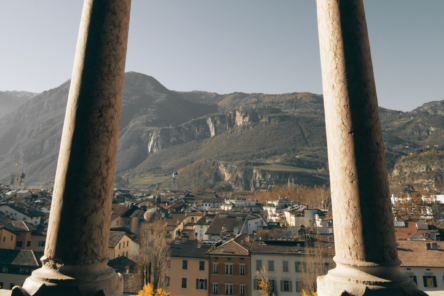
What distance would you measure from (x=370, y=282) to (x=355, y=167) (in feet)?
2.97

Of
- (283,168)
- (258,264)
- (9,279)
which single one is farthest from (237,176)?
(9,279)

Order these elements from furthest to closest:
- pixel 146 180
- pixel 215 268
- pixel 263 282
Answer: pixel 146 180, pixel 215 268, pixel 263 282

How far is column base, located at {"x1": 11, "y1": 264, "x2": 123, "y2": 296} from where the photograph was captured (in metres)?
2.44

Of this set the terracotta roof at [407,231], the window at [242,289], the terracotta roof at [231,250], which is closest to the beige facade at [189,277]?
the terracotta roof at [231,250]

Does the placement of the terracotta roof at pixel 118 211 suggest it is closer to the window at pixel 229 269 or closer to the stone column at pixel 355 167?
the window at pixel 229 269

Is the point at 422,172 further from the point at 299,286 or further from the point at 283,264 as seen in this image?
the point at 299,286

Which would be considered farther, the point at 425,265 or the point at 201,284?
the point at 201,284

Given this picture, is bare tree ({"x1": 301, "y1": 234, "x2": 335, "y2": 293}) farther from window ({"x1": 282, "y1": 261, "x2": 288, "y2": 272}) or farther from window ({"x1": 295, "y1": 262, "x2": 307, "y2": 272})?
window ({"x1": 282, "y1": 261, "x2": 288, "y2": 272})

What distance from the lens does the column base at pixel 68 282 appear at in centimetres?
244

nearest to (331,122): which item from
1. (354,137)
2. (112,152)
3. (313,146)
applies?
(354,137)

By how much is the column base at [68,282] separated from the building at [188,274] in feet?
90.6

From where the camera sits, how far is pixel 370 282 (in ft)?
8.12

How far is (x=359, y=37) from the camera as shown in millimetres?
3002

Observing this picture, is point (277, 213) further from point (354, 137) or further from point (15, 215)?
point (354, 137)
